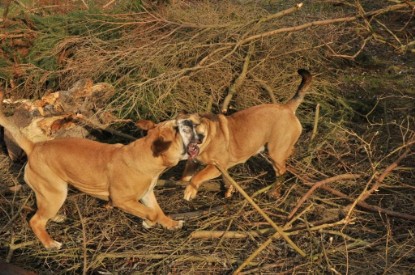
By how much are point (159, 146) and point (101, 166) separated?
743mm

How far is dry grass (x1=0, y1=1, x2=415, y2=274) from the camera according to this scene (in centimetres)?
477

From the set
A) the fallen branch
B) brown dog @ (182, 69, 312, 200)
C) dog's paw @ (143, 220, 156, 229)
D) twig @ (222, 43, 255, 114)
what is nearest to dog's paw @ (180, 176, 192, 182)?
brown dog @ (182, 69, 312, 200)

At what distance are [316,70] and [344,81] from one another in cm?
57

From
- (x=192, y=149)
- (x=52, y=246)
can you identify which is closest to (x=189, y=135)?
(x=192, y=149)

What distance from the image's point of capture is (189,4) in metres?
9.31

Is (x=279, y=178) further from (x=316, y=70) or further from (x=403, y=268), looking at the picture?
(x=316, y=70)

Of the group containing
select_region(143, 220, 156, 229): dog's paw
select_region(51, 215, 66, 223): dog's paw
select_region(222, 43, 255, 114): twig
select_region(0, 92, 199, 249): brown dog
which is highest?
select_region(0, 92, 199, 249): brown dog

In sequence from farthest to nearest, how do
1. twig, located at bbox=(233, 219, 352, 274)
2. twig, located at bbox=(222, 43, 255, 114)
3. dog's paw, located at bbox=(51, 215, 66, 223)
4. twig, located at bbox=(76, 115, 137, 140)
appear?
twig, located at bbox=(222, 43, 255, 114) → twig, located at bbox=(76, 115, 137, 140) → dog's paw, located at bbox=(51, 215, 66, 223) → twig, located at bbox=(233, 219, 352, 274)

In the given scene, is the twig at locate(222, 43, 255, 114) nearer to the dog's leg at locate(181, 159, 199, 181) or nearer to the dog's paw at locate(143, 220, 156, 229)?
the dog's leg at locate(181, 159, 199, 181)

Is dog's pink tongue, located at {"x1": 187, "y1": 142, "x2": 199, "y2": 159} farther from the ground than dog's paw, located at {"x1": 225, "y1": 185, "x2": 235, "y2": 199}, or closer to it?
farther from the ground

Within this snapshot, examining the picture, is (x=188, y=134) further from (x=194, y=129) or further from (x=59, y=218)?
A: (x=59, y=218)

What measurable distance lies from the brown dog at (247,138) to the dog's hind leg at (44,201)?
1.51 metres

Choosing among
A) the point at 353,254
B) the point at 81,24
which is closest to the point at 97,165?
the point at 353,254

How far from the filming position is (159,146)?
4.71 metres
